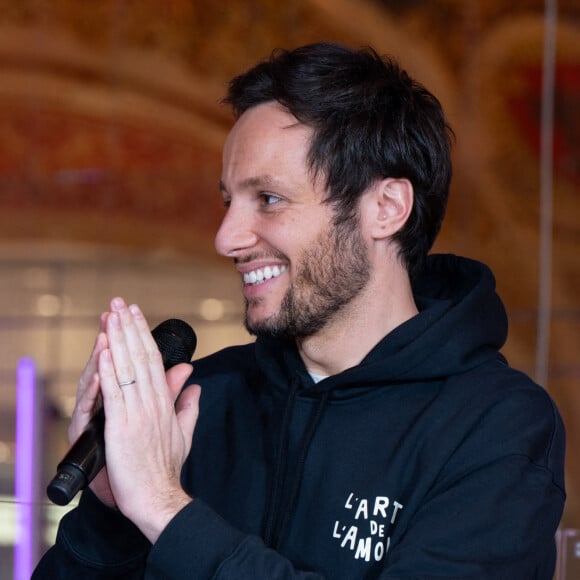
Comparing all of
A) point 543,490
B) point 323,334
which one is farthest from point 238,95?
point 543,490

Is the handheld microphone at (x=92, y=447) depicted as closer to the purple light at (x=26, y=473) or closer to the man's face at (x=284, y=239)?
the man's face at (x=284, y=239)

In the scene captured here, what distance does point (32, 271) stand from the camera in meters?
4.43

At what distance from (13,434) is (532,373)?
2063 mm

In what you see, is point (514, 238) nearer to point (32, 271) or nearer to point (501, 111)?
point (501, 111)

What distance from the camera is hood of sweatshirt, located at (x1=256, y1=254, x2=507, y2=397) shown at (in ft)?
4.01

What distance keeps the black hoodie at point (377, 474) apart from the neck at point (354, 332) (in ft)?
0.09

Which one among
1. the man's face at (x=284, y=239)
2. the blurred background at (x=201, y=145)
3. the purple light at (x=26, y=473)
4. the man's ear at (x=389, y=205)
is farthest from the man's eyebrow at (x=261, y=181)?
the blurred background at (x=201, y=145)

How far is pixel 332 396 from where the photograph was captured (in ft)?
4.19

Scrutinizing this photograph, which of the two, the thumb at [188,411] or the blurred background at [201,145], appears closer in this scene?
the thumb at [188,411]

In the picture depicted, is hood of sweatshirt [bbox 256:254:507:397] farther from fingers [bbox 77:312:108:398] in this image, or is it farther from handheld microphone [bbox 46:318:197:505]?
Answer: fingers [bbox 77:312:108:398]

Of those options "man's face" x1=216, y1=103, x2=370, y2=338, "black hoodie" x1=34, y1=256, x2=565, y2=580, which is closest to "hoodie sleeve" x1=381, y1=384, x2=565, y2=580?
"black hoodie" x1=34, y1=256, x2=565, y2=580

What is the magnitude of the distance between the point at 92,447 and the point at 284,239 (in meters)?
0.35

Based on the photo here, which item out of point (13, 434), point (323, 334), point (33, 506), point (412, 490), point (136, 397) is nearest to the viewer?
point (136, 397)

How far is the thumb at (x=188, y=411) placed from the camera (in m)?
1.12
